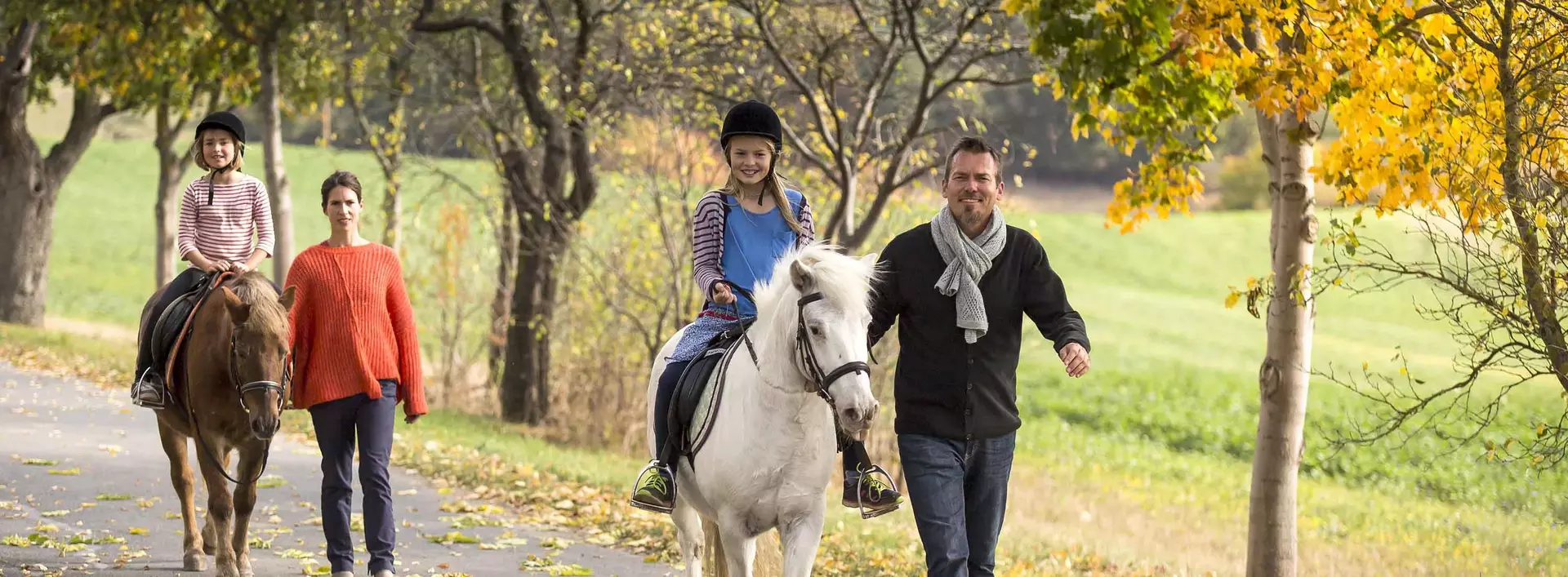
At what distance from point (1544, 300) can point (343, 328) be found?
5.56 metres

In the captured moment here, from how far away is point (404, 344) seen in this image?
21.3 ft

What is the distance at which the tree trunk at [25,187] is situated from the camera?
2316cm

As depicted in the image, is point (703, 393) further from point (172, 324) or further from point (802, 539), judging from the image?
point (172, 324)

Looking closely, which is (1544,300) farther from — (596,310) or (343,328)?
(596,310)

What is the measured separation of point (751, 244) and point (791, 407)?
0.89 m

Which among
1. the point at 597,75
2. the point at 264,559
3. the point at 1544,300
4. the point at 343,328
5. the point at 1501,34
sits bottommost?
the point at 264,559

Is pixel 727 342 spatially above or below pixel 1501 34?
below

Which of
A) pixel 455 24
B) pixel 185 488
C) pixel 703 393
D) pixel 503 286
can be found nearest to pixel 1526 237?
pixel 703 393

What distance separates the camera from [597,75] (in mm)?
16297

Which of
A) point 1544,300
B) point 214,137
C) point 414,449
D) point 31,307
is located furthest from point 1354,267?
point 31,307

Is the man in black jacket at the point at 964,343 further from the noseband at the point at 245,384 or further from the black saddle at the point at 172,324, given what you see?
the black saddle at the point at 172,324

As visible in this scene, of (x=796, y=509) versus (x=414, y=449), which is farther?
(x=414, y=449)

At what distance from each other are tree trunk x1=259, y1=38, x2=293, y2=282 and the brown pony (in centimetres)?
862

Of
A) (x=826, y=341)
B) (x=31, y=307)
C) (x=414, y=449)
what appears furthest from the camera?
(x=31, y=307)
